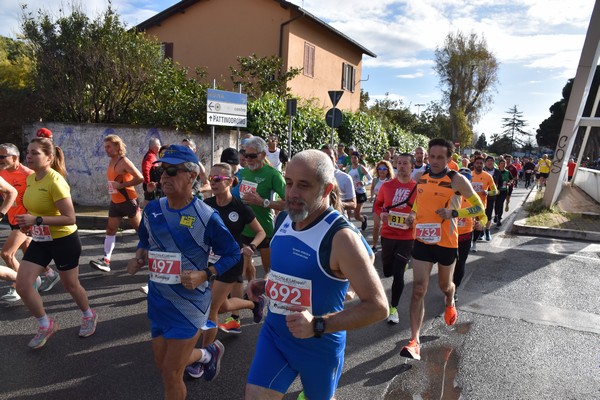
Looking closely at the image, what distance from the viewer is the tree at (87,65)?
467 inches

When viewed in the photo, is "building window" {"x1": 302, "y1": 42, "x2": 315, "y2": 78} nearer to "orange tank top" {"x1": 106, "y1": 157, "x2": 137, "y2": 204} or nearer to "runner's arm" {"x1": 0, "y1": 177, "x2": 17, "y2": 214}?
"orange tank top" {"x1": 106, "y1": 157, "x2": 137, "y2": 204}

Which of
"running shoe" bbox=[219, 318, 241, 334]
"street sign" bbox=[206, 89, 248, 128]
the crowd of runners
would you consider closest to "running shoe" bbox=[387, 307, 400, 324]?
the crowd of runners

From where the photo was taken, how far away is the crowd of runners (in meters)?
2.12

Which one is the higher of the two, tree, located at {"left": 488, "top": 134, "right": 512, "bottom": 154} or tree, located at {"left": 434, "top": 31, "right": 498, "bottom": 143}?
tree, located at {"left": 434, "top": 31, "right": 498, "bottom": 143}

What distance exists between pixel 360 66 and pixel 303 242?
28.0m

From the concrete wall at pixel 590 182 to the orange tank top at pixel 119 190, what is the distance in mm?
20292

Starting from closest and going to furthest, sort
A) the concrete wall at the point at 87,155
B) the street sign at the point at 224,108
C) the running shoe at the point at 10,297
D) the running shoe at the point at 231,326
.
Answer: the running shoe at the point at 231,326 < the running shoe at the point at 10,297 < the street sign at the point at 224,108 < the concrete wall at the point at 87,155

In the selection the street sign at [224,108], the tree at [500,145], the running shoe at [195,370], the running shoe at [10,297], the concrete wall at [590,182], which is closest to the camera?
the running shoe at [195,370]

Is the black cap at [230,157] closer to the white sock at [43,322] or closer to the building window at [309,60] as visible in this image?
the white sock at [43,322]

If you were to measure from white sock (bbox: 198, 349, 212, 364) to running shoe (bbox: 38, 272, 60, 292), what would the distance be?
3243 mm

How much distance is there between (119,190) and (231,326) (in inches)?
118

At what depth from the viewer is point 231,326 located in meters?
4.64

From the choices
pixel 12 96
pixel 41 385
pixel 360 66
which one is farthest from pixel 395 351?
pixel 360 66

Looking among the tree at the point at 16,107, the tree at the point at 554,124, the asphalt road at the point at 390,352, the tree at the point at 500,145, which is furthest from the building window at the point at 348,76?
the tree at the point at 500,145
